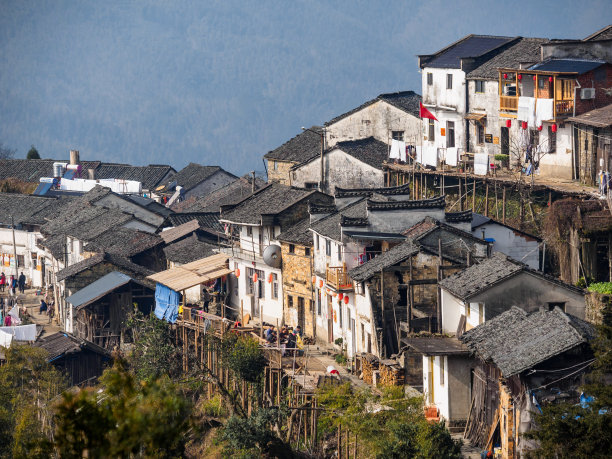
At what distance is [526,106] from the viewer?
176ft

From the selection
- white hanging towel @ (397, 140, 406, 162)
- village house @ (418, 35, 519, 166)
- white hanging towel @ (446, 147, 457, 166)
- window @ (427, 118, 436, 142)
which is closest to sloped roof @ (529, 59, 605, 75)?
white hanging towel @ (446, 147, 457, 166)

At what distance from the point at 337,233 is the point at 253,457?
12981mm

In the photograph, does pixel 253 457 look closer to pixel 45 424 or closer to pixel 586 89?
pixel 45 424

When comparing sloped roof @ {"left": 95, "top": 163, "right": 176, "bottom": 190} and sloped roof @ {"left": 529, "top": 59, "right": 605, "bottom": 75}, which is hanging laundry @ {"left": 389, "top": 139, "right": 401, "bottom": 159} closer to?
sloped roof @ {"left": 529, "top": 59, "right": 605, "bottom": 75}

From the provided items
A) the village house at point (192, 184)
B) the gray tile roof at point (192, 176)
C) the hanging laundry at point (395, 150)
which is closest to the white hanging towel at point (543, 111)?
the hanging laundry at point (395, 150)

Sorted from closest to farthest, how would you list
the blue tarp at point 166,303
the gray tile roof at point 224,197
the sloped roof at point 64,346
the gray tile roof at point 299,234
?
1. the gray tile roof at point 299,234
2. the sloped roof at point 64,346
3. the blue tarp at point 166,303
4. the gray tile roof at point 224,197

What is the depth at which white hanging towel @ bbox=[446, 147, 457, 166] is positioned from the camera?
59.3 metres

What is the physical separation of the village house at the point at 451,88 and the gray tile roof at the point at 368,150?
2.84 metres

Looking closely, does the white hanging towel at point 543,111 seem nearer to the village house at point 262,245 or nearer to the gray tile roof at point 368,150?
the village house at point 262,245

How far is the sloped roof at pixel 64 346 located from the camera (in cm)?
5269

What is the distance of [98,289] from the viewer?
59.3m

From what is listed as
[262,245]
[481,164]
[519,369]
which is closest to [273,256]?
[262,245]

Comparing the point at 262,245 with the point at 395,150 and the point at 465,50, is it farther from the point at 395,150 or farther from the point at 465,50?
the point at 465,50

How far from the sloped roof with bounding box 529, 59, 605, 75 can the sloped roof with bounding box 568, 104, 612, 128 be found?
1.89 meters
